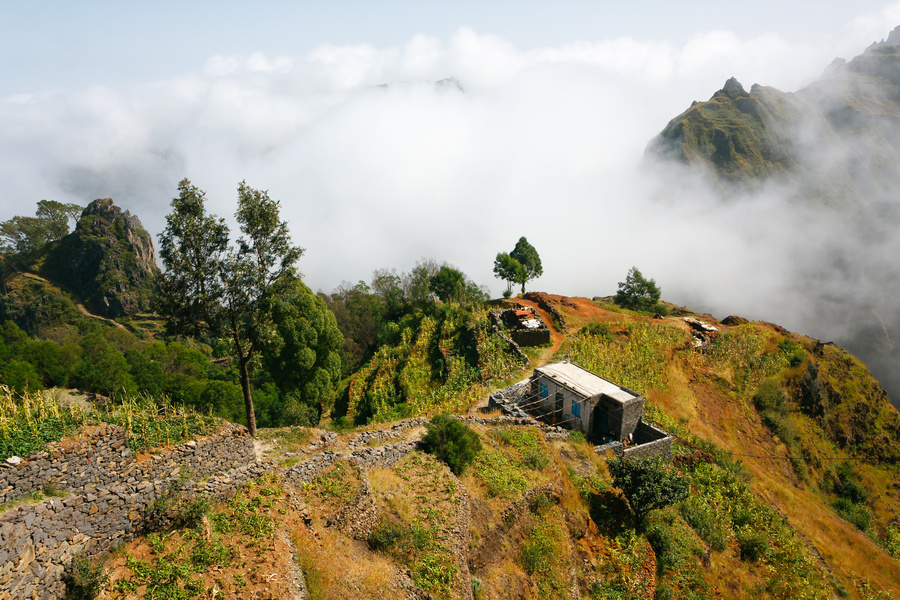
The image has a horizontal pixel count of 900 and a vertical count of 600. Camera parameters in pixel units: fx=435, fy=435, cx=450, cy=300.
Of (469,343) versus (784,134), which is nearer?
(469,343)

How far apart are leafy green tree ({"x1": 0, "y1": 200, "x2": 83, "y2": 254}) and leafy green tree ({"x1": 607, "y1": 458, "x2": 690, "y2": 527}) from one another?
381ft

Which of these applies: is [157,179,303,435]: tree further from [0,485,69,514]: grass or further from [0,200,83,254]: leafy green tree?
[0,200,83,254]: leafy green tree

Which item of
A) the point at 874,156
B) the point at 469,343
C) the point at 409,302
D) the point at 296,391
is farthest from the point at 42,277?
the point at 874,156

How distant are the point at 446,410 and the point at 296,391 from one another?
1107 cm

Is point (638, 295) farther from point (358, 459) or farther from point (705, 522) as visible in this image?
point (358, 459)

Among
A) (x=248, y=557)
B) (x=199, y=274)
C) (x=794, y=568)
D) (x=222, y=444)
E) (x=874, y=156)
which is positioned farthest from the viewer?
(x=874, y=156)

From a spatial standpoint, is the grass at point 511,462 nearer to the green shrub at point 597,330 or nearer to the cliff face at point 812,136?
the green shrub at point 597,330

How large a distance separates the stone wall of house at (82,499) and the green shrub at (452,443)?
20.5 feet

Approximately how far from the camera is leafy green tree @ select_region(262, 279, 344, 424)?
1049 inches

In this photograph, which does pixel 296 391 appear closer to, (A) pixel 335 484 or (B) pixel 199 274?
(B) pixel 199 274

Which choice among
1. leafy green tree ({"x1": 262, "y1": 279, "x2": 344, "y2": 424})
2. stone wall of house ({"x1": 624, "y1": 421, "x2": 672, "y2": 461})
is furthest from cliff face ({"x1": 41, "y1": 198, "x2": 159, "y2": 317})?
stone wall of house ({"x1": 624, "y1": 421, "x2": 672, "y2": 461})

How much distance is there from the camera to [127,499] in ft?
31.4

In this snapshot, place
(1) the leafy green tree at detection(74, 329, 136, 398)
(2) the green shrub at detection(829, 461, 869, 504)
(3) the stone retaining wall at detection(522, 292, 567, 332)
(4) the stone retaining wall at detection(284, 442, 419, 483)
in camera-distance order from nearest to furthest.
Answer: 1. (4) the stone retaining wall at detection(284, 442, 419, 483)
2. (1) the leafy green tree at detection(74, 329, 136, 398)
3. (2) the green shrub at detection(829, 461, 869, 504)
4. (3) the stone retaining wall at detection(522, 292, 567, 332)

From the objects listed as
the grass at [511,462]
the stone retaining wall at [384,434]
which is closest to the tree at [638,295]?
the grass at [511,462]
